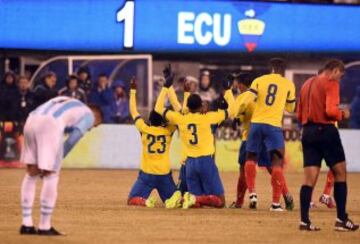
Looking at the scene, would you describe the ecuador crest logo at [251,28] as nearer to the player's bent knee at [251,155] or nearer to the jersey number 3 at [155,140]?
the jersey number 3 at [155,140]

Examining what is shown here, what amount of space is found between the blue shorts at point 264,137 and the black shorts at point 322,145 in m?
2.82

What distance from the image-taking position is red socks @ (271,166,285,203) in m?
16.0

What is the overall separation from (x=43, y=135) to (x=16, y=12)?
52.8 feet

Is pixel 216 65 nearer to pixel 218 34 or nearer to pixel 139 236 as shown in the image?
pixel 218 34

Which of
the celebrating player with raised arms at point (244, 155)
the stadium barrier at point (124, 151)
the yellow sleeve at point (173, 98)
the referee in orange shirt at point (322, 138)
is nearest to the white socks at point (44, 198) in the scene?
the referee in orange shirt at point (322, 138)

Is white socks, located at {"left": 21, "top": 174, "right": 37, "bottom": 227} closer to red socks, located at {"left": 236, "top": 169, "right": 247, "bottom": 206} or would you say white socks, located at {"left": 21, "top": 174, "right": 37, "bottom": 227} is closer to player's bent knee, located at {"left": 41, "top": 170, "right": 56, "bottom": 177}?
player's bent knee, located at {"left": 41, "top": 170, "right": 56, "bottom": 177}

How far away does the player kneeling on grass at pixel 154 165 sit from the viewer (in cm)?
1700

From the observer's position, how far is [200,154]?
16562mm

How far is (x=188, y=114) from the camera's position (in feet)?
54.6

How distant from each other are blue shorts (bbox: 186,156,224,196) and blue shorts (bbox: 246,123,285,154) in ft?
2.11

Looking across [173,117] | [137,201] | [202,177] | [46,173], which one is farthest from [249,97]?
[46,173]

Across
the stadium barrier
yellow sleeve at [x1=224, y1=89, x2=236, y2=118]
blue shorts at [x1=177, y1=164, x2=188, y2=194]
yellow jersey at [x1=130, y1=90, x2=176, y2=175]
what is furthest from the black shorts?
the stadium barrier

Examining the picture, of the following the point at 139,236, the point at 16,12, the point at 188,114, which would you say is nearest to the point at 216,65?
the point at 16,12

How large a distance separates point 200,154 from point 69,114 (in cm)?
443
